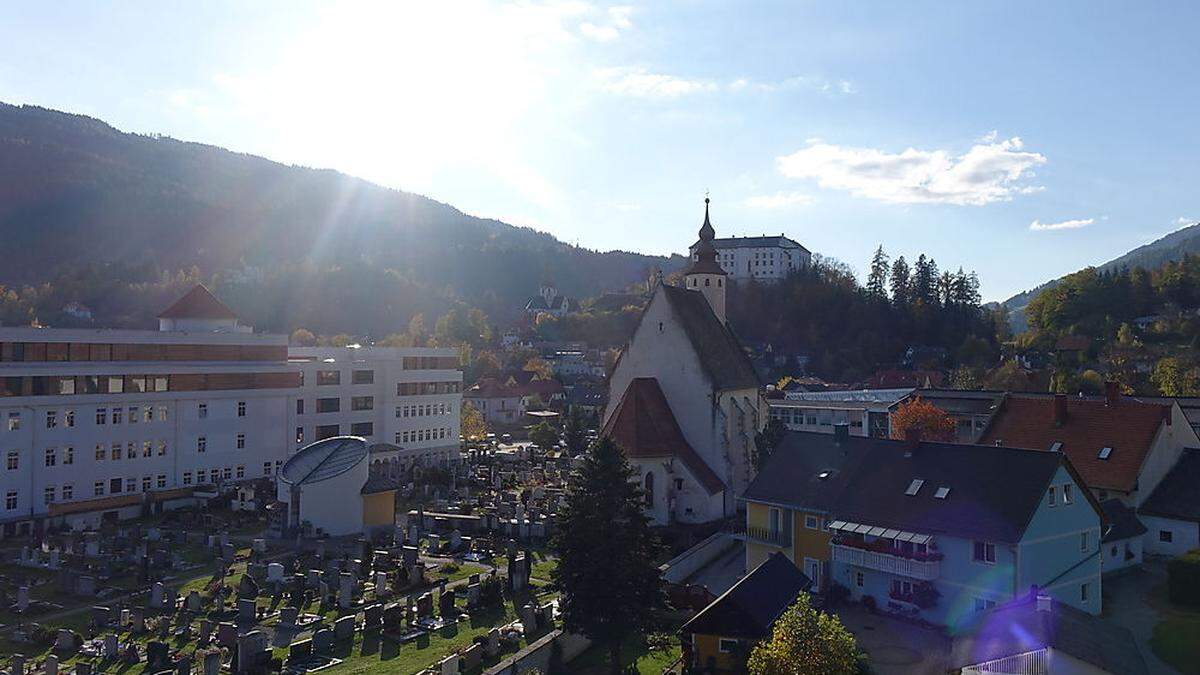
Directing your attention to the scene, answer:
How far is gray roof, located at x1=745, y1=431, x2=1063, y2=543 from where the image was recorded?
22.4 metres

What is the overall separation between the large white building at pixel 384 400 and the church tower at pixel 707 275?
20.0 metres

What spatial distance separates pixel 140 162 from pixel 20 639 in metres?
201

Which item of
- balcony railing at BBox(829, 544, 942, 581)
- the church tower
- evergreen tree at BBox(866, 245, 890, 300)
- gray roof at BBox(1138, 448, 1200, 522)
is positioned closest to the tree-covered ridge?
evergreen tree at BBox(866, 245, 890, 300)

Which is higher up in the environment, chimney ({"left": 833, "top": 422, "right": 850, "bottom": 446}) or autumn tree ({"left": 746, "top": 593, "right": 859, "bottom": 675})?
chimney ({"left": 833, "top": 422, "right": 850, "bottom": 446})

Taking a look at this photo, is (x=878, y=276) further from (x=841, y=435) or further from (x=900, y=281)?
(x=841, y=435)

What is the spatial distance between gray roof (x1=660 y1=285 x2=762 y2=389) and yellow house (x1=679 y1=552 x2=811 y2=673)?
1783cm

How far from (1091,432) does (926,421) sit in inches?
574

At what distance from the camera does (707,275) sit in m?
45.0

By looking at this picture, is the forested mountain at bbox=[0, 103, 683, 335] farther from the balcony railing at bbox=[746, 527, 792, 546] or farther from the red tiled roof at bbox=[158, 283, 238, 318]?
the balcony railing at bbox=[746, 527, 792, 546]

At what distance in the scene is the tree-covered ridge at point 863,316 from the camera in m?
110

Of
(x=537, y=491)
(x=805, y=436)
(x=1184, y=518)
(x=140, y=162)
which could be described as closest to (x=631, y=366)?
(x=537, y=491)

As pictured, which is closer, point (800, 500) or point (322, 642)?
point (322, 642)

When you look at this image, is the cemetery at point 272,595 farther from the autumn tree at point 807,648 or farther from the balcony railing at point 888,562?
the balcony railing at point 888,562

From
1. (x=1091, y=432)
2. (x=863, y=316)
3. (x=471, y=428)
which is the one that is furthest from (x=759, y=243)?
(x=1091, y=432)
